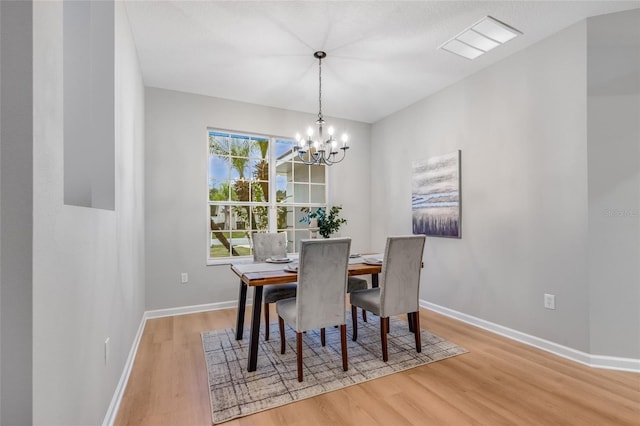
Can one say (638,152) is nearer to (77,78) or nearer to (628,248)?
(628,248)

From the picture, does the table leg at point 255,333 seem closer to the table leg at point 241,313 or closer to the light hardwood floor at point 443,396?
the light hardwood floor at point 443,396

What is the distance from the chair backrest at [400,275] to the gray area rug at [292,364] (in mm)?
397

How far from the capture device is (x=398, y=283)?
100 inches

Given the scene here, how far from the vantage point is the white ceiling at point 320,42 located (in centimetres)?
228

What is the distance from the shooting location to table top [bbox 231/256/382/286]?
89.0 inches

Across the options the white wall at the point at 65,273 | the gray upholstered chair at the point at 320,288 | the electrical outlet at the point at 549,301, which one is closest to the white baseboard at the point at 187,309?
the white wall at the point at 65,273

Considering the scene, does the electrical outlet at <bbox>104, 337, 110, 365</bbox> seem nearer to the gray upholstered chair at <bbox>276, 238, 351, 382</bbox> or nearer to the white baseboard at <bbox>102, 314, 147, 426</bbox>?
the white baseboard at <bbox>102, 314, 147, 426</bbox>

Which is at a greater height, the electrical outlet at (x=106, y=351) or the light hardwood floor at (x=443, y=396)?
the electrical outlet at (x=106, y=351)

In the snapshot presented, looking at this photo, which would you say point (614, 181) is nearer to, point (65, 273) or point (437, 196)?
point (437, 196)

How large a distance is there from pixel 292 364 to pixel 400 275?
1.13 metres

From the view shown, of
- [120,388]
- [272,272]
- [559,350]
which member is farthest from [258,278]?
[559,350]

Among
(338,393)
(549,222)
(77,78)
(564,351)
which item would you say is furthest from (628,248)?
(77,78)

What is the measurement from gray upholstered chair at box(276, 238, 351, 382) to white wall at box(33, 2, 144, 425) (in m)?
1.15

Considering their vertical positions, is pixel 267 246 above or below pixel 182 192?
below
